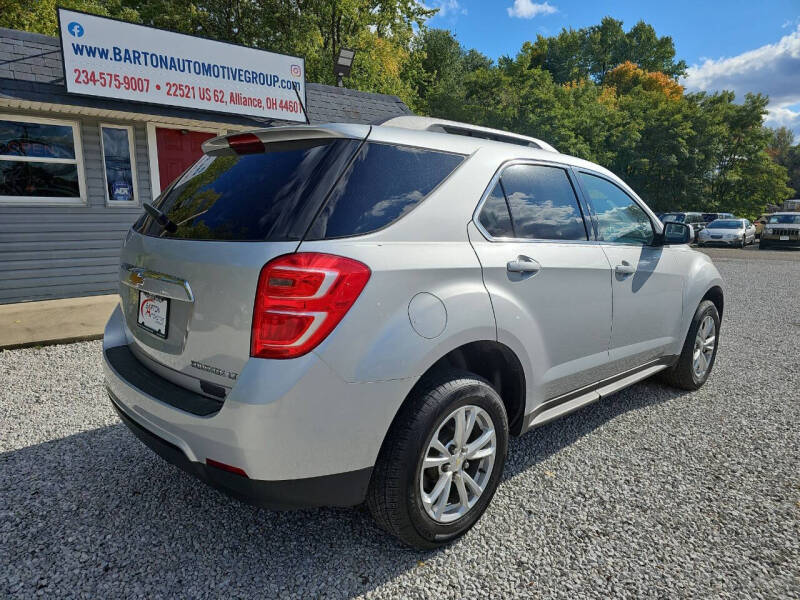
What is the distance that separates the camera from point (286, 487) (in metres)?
Result: 1.77

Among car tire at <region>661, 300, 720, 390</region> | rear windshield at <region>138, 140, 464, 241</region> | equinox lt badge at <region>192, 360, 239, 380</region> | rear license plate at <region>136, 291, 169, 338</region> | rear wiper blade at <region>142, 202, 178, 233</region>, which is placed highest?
rear windshield at <region>138, 140, 464, 241</region>

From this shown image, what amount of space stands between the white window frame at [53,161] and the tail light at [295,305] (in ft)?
25.5

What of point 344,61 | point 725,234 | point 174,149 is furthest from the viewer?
point 725,234

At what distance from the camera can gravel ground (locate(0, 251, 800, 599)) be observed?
6.66ft

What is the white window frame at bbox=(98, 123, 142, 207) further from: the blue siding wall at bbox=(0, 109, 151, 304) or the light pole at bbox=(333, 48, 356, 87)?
the light pole at bbox=(333, 48, 356, 87)

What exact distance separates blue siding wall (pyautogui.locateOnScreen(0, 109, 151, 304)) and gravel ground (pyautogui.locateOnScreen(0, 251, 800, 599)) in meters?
4.79

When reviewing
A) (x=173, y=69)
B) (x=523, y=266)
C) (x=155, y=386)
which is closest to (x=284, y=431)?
(x=155, y=386)

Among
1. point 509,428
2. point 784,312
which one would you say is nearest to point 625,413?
point 509,428

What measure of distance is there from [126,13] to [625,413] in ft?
84.6

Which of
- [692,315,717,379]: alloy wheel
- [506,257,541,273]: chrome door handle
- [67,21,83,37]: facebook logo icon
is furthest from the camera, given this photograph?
[67,21,83,37]: facebook logo icon

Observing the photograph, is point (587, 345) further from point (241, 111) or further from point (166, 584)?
point (241, 111)

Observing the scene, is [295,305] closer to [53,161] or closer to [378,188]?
[378,188]

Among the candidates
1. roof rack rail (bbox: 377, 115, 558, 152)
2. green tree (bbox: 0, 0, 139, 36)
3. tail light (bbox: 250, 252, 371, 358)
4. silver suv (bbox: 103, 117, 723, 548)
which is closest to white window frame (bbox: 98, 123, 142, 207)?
silver suv (bbox: 103, 117, 723, 548)

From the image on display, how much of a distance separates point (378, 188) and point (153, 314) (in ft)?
3.60
